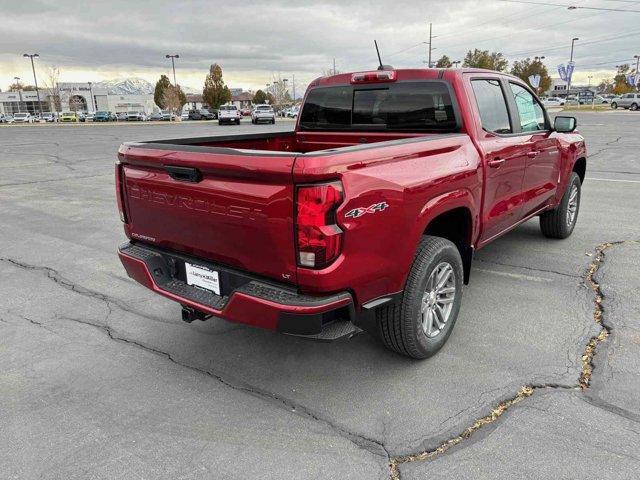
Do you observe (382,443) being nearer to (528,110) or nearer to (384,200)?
(384,200)

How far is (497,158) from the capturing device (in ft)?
13.1

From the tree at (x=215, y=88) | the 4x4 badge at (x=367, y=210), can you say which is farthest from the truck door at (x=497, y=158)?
the tree at (x=215, y=88)

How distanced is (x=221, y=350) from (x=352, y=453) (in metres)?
1.43

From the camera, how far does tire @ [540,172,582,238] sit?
234 inches

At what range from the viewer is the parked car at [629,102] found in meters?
54.0

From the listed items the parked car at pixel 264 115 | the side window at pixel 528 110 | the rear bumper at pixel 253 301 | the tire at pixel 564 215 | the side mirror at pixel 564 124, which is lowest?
the tire at pixel 564 215

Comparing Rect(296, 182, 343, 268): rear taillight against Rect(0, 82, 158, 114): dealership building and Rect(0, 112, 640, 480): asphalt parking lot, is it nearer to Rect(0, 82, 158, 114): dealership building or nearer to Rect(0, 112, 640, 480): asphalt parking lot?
Rect(0, 112, 640, 480): asphalt parking lot

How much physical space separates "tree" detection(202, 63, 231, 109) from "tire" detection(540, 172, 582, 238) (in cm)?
7460

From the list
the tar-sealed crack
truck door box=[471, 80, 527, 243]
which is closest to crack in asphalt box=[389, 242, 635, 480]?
the tar-sealed crack

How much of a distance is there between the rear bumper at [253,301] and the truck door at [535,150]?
9.26 ft

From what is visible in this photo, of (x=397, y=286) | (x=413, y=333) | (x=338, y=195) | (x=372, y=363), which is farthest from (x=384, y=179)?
(x=372, y=363)

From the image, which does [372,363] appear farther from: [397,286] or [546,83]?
[546,83]

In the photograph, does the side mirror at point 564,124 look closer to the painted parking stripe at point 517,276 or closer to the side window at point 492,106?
the side window at point 492,106

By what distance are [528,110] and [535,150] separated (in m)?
0.46
